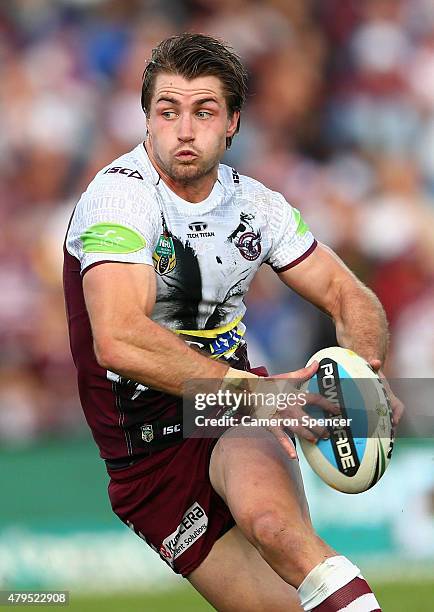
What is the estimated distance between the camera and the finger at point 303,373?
4145 millimetres

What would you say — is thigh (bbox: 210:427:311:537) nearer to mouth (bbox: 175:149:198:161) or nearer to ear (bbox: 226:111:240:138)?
mouth (bbox: 175:149:198:161)

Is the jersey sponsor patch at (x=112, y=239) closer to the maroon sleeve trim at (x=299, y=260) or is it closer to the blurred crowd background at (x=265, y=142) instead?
the maroon sleeve trim at (x=299, y=260)

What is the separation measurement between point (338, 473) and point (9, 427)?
5.49 metres

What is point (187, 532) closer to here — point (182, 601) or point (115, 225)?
point (115, 225)

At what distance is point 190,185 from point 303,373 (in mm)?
1004

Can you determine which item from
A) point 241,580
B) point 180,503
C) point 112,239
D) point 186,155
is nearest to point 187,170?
point 186,155

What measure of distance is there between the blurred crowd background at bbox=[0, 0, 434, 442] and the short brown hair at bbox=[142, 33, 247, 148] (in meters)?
4.78

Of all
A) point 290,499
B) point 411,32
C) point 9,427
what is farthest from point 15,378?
point 290,499

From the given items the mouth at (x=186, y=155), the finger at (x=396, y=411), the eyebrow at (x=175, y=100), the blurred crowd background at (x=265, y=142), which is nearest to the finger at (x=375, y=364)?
the finger at (x=396, y=411)

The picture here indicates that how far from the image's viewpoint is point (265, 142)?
10.3 metres

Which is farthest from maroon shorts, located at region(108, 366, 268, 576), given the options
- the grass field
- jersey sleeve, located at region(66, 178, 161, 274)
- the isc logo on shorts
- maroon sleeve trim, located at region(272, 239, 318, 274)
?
the grass field

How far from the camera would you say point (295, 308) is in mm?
9633

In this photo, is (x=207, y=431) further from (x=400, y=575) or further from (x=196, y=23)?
(x=196, y=23)

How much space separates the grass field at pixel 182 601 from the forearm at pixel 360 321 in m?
2.27
